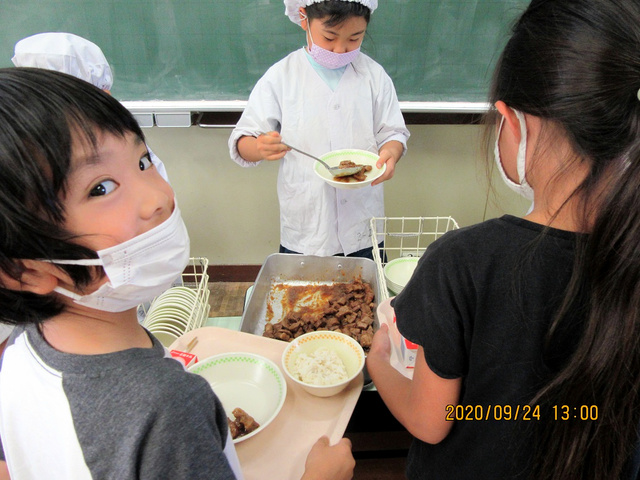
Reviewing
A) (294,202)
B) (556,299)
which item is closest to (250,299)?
(294,202)

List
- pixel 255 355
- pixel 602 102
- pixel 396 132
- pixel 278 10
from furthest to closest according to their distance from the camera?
pixel 278 10 → pixel 396 132 → pixel 255 355 → pixel 602 102

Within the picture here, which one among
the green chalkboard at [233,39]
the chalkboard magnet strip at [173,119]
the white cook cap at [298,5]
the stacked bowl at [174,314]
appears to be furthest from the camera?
the chalkboard magnet strip at [173,119]

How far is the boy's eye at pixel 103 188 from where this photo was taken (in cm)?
49

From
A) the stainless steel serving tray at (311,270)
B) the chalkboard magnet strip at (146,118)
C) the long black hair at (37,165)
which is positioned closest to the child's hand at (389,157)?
the stainless steel serving tray at (311,270)

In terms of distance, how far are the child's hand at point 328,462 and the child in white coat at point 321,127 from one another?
0.93 m

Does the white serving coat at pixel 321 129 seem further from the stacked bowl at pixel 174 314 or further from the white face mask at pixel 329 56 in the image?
the stacked bowl at pixel 174 314

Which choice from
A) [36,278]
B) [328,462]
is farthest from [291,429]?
[36,278]

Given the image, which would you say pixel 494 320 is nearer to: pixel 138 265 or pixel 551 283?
pixel 551 283

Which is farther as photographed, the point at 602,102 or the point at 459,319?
the point at 459,319

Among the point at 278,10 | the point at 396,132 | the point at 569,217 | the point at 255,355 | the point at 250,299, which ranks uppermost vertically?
the point at 278,10

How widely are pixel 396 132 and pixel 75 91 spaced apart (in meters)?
1.34

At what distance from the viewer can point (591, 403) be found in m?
0.59

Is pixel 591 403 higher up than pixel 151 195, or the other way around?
pixel 151 195

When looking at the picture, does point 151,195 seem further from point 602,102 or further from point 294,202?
point 294,202
